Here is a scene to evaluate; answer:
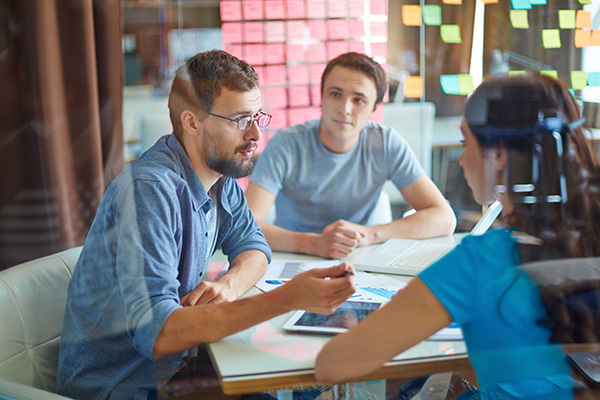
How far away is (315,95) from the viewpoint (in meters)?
1.64

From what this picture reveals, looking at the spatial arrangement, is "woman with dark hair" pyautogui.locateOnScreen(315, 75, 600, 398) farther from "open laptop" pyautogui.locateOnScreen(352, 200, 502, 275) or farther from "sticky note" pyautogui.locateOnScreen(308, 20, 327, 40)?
"sticky note" pyautogui.locateOnScreen(308, 20, 327, 40)

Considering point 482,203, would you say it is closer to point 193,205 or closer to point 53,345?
point 193,205

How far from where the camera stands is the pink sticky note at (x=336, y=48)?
1.55 metres

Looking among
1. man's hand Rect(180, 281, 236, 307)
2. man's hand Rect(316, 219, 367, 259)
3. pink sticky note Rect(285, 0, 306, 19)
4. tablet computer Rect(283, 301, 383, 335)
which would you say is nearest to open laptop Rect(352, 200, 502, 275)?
man's hand Rect(316, 219, 367, 259)

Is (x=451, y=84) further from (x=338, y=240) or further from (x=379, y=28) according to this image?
(x=338, y=240)

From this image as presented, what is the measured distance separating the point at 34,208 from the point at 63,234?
125mm

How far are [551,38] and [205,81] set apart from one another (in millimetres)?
655

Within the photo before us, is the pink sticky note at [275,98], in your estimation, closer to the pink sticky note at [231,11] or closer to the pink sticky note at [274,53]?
the pink sticky note at [274,53]

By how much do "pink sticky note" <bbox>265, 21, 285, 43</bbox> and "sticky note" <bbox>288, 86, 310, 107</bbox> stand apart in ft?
0.52

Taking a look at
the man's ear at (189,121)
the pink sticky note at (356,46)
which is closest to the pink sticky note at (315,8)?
the pink sticky note at (356,46)

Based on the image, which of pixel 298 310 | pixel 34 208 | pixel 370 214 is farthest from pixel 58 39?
pixel 298 310

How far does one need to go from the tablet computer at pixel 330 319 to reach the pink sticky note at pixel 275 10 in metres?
0.83

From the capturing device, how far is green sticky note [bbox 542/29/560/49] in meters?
0.95

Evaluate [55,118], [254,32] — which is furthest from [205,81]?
[55,118]
